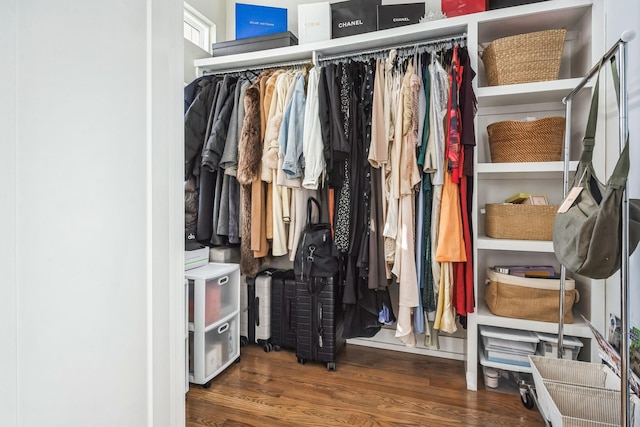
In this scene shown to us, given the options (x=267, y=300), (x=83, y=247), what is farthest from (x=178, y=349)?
(x=267, y=300)

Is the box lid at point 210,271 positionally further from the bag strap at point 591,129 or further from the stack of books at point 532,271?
the bag strap at point 591,129

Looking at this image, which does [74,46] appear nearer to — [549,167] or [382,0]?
[549,167]

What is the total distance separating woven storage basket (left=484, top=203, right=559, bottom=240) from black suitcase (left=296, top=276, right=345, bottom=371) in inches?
37.8

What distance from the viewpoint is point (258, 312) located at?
2311mm

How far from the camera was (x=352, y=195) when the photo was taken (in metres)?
1.99

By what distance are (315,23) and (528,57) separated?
4.29 feet

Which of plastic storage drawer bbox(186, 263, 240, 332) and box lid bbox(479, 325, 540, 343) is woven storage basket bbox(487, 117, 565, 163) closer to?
box lid bbox(479, 325, 540, 343)

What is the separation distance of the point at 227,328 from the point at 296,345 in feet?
1.44

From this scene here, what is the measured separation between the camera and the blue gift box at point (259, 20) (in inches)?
100.0

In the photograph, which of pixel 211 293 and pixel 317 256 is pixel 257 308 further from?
pixel 317 256

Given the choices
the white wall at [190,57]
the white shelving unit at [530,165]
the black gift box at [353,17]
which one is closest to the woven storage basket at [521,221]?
the white shelving unit at [530,165]

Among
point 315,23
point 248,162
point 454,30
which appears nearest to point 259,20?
point 315,23

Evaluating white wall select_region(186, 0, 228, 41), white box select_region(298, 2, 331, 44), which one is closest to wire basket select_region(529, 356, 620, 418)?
white box select_region(298, 2, 331, 44)

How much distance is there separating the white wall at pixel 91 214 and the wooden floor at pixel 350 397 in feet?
3.12
